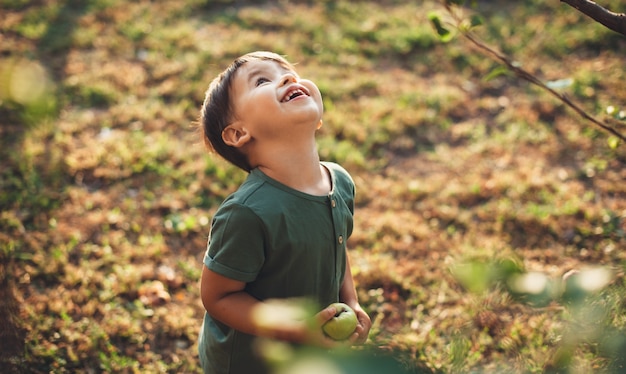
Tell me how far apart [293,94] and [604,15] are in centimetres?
78

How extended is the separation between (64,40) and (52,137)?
1548mm

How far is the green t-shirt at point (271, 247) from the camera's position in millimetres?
1547

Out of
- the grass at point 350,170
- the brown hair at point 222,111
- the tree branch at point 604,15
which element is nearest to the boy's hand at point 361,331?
the grass at point 350,170

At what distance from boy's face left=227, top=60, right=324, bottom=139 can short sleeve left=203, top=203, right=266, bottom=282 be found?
0.24 metres

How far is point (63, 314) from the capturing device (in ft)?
8.64

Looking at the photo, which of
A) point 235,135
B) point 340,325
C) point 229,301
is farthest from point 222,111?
point 340,325

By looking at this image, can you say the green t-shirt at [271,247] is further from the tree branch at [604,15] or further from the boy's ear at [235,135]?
the tree branch at [604,15]

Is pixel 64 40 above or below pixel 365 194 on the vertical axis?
above

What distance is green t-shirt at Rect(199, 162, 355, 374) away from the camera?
1547 mm

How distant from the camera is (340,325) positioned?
145 cm

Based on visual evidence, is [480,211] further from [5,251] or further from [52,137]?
[52,137]

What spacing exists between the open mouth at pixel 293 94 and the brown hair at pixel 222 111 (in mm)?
159

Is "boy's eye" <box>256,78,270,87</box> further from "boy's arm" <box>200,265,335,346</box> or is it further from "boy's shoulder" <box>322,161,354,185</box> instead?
"boy's arm" <box>200,265,335,346</box>

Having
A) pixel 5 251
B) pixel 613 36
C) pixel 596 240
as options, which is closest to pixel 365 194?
pixel 596 240
